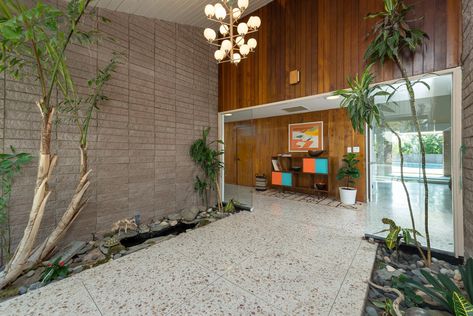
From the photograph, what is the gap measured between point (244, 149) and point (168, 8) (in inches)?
123

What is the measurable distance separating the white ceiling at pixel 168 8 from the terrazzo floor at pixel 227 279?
11.1 ft

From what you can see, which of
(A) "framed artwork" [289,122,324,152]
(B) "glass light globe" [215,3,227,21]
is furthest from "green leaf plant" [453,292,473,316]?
(A) "framed artwork" [289,122,324,152]

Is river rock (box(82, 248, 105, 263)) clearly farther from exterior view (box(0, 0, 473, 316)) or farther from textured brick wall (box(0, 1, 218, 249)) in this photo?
textured brick wall (box(0, 1, 218, 249))

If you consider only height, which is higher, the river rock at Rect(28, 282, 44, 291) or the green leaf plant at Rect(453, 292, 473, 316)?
the green leaf plant at Rect(453, 292, 473, 316)

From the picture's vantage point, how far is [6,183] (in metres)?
1.90

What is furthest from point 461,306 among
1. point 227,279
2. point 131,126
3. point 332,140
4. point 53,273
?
point 332,140

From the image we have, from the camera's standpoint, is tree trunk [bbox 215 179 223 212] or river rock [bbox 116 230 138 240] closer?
river rock [bbox 116 230 138 240]

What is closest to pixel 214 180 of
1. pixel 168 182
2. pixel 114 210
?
pixel 168 182

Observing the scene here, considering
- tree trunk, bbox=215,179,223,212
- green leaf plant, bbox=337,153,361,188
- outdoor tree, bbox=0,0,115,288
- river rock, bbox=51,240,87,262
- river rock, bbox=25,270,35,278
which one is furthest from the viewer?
green leaf plant, bbox=337,153,361,188

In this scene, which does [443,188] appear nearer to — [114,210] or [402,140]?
[402,140]

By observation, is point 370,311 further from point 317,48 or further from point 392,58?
point 317,48

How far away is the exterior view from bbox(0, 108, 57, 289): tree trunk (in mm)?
12

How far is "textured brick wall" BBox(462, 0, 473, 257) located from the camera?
1.68 metres

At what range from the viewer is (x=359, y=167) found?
14.0ft
